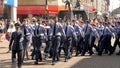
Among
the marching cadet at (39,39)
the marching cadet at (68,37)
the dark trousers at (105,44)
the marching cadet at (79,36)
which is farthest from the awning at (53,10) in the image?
the marching cadet at (39,39)

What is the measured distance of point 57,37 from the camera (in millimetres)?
17469

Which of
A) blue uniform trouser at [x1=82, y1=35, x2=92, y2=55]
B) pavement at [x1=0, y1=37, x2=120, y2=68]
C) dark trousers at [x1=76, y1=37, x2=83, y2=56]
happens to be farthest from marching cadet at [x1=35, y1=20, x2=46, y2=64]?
blue uniform trouser at [x1=82, y1=35, x2=92, y2=55]

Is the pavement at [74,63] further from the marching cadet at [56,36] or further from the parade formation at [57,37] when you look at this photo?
the marching cadet at [56,36]

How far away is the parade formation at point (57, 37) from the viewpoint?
15800mm

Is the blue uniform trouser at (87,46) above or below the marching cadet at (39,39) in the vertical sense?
below

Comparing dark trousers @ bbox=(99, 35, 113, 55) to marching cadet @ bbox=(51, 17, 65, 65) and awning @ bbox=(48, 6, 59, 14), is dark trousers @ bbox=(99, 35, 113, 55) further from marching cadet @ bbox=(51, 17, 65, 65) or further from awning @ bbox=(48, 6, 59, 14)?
awning @ bbox=(48, 6, 59, 14)

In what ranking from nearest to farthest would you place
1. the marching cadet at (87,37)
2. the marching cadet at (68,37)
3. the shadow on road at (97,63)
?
the shadow on road at (97,63), the marching cadet at (68,37), the marching cadet at (87,37)

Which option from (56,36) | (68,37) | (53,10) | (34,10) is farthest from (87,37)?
(53,10)

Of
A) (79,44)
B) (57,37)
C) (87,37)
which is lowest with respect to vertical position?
(79,44)

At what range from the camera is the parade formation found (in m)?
15.8

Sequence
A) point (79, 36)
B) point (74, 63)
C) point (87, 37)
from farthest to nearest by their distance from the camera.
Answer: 1. point (87, 37)
2. point (79, 36)
3. point (74, 63)

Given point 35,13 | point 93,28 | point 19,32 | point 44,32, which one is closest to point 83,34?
point 93,28

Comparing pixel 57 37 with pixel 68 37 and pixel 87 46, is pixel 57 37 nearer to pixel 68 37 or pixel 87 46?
pixel 68 37

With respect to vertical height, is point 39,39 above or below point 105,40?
above
